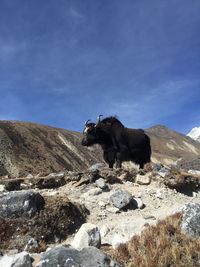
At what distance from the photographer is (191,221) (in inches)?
344

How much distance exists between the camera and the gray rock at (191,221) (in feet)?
28.1

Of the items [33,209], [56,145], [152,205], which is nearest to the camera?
[33,209]

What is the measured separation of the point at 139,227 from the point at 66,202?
1.76m

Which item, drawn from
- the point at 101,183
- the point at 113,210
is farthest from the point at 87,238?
the point at 101,183

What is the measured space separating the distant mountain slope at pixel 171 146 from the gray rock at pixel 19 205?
4246 inches

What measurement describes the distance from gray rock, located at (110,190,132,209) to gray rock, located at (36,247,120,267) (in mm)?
4569

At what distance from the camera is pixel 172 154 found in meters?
138

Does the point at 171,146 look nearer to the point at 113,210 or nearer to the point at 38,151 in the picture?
the point at 38,151

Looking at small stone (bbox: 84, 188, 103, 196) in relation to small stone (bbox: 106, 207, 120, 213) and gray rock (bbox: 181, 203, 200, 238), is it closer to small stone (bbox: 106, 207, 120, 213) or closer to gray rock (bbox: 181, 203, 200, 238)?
small stone (bbox: 106, 207, 120, 213)

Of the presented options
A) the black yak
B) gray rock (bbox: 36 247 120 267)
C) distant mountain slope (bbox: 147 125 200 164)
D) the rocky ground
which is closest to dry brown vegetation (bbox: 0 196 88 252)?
the rocky ground

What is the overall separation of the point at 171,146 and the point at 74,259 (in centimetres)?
15223

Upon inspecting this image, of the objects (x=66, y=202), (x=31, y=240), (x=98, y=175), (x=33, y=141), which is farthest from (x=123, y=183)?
(x=33, y=141)

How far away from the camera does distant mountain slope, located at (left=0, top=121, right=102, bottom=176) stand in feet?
174

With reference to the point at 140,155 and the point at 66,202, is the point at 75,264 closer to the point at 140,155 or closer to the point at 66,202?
the point at 66,202
